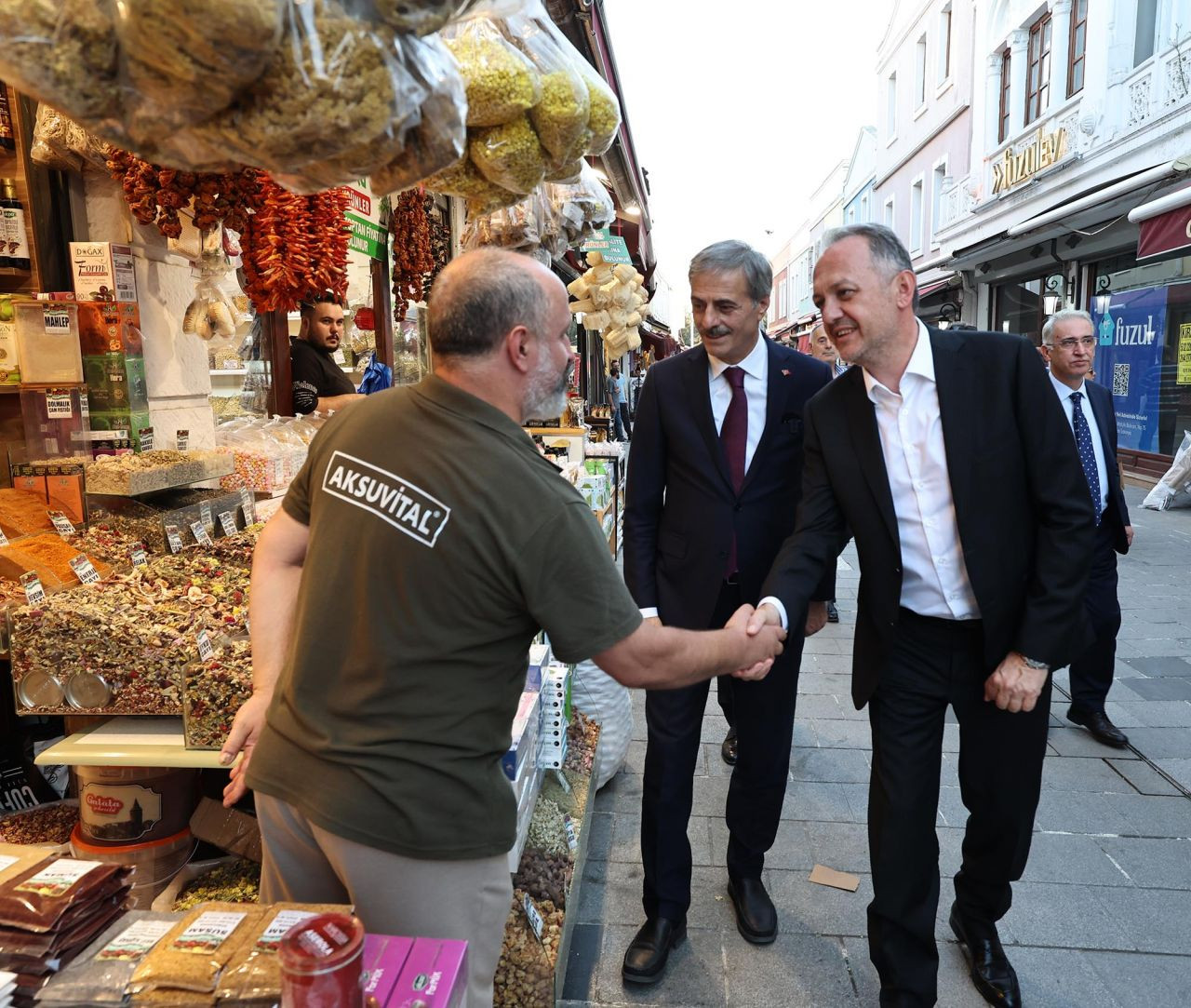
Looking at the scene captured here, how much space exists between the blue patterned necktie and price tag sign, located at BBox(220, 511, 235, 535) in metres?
3.72

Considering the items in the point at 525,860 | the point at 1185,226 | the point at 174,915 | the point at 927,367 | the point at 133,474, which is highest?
the point at 1185,226

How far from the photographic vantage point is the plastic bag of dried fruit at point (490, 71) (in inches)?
53.1

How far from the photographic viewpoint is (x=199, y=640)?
224 centimetres

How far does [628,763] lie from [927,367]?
257cm

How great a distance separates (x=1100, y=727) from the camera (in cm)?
427

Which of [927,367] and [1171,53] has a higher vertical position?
[1171,53]

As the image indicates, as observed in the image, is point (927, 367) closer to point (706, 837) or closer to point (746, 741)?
point (746, 741)

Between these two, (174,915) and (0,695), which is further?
(0,695)

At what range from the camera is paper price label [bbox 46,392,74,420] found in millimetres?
2830

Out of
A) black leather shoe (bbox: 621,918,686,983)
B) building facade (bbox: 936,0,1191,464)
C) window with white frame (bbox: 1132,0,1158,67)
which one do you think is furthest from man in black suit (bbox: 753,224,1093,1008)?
window with white frame (bbox: 1132,0,1158,67)

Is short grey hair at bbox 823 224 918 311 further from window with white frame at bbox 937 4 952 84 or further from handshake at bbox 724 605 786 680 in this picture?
window with white frame at bbox 937 4 952 84

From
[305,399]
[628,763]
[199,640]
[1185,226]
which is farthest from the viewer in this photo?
[1185,226]

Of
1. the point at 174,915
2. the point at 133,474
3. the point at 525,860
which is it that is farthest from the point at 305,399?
the point at 174,915

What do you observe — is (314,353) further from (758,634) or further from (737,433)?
(758,634)
